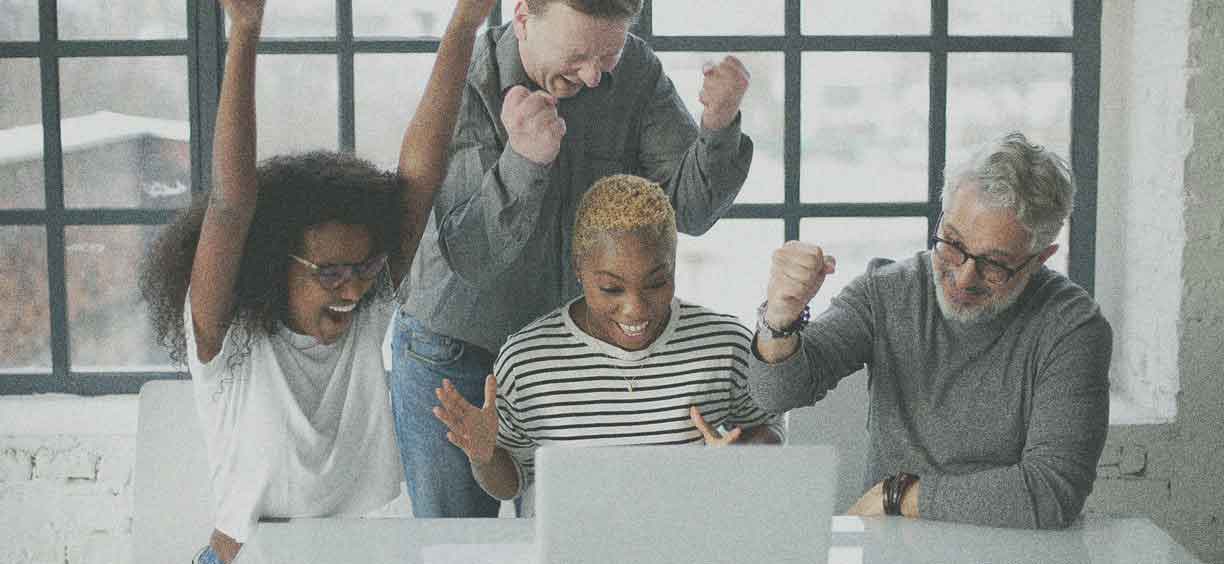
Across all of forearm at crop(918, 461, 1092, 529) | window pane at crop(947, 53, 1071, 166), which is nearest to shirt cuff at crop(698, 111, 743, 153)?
forearm at crop(918, 461, 1092, 529)

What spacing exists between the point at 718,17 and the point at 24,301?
1858mm

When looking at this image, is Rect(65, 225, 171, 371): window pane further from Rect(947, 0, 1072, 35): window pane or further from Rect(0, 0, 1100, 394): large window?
Rect(947, 0, 1072, 35): window pane

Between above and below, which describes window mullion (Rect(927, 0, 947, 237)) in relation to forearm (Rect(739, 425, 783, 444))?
above

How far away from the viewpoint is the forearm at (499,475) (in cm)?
197

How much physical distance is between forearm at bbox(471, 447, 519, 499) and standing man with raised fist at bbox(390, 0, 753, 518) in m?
0.26

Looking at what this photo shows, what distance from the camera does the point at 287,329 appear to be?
1998 millimetres

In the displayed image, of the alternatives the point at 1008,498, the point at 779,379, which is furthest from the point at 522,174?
the point at 1008,498

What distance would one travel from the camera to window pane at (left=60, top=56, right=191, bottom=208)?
10.4 feet

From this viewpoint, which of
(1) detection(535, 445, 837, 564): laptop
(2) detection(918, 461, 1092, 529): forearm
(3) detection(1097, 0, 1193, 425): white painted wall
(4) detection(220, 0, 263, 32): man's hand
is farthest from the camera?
(3) detection(1097, 0, 1193, 425): white painted wall

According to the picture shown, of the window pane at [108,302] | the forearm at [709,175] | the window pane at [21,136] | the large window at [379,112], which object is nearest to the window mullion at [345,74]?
the large window at [379,112]

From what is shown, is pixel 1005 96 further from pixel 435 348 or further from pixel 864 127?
pixel 435 348

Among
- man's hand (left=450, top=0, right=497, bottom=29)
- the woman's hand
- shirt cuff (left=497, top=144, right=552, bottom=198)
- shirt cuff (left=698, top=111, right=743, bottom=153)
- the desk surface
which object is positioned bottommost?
the desk surface

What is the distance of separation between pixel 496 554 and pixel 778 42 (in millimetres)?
1808

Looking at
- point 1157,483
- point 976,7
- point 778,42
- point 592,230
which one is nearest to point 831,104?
point 778,42
